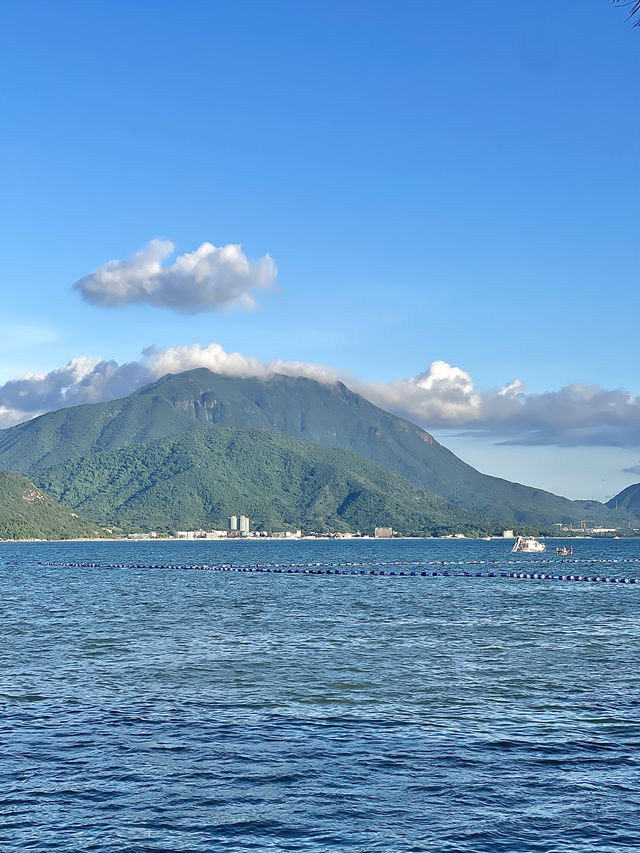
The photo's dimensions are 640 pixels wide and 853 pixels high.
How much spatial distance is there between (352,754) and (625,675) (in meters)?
22.3

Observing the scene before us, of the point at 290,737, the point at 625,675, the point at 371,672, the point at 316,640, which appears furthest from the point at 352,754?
the point at 316,640

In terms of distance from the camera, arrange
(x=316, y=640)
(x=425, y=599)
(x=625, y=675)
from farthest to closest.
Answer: (x=425, y=599), (x=316, y=640), (x=625, y=675)

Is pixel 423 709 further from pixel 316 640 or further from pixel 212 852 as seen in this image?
pixel 316 640

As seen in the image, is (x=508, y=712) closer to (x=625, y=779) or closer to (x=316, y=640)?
(x=625, y=779)

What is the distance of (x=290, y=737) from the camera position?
3409cm

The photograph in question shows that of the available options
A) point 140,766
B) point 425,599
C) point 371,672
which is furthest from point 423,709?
point 425,599

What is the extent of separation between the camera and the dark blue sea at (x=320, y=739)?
24250 mm

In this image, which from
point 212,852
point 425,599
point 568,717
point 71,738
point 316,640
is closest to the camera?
point 212,852

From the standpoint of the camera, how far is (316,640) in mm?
64500

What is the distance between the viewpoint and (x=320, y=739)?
3372 cm

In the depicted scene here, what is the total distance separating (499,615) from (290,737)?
186 ft

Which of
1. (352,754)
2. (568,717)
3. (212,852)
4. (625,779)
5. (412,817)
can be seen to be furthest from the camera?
(568,717)

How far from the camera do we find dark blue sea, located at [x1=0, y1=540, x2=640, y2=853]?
24.2m

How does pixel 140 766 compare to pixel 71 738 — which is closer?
pixel 140 766
